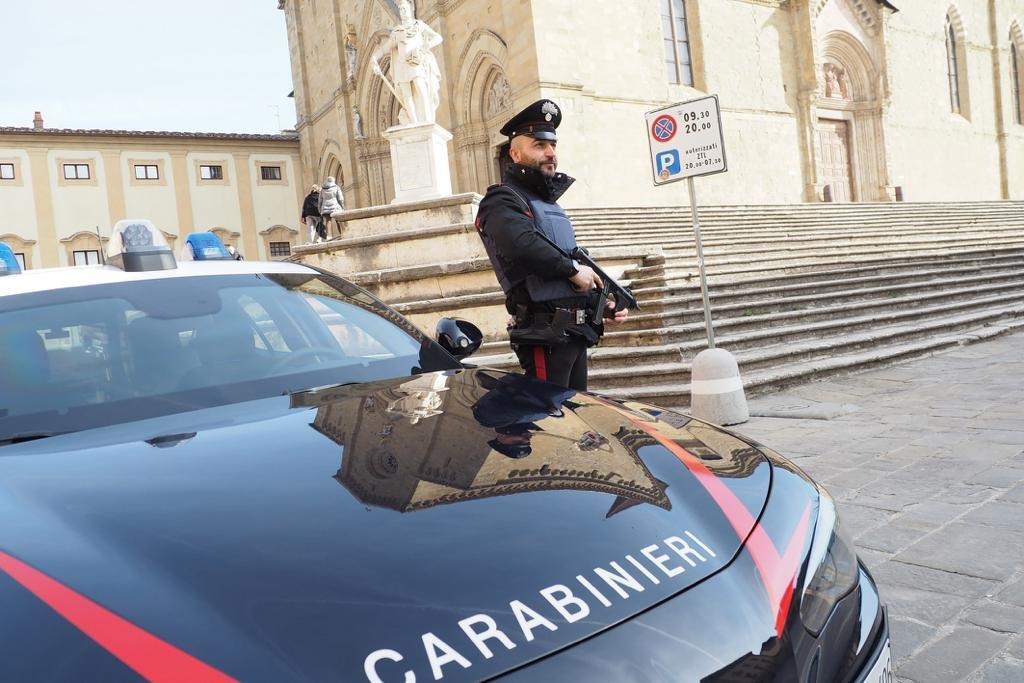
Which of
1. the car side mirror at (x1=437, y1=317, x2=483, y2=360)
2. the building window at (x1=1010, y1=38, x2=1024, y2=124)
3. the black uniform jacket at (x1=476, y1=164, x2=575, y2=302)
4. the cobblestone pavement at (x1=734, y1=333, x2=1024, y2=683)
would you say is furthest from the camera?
the building window at (x1=1010, y1=38, x2=1024, y2=124)

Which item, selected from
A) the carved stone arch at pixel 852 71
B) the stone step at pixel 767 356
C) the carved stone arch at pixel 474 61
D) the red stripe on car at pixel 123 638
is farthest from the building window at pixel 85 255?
the red stripe on car at pixel 123 638

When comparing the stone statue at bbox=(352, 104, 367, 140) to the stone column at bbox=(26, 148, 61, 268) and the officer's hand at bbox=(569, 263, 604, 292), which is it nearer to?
the stone column at bbox=(26, 148, 61, 268)

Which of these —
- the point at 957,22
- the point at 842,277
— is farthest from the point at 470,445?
the point at 957,22

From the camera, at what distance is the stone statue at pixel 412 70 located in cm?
1330

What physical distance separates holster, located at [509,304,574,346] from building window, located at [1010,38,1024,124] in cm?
3531

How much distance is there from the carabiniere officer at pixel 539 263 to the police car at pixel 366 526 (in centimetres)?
102

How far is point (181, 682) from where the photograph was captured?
937 millimetres

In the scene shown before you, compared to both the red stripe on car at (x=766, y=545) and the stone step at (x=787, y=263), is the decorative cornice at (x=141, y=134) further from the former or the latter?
the red stripe on car at (x=766, y=545)

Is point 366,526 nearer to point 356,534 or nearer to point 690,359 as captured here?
point 356,534

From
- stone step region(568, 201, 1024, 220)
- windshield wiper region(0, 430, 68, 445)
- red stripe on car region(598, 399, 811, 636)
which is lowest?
red stripe on car region(598, 399, 811, 636)

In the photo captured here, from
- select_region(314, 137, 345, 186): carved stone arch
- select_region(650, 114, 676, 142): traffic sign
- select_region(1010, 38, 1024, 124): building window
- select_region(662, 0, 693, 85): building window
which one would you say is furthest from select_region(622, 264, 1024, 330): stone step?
select_region(1010, 38, 1024, 124): building window

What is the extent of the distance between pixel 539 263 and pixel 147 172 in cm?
3567

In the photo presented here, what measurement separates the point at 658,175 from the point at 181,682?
6077 mm

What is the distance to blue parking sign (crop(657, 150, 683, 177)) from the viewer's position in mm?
6445
